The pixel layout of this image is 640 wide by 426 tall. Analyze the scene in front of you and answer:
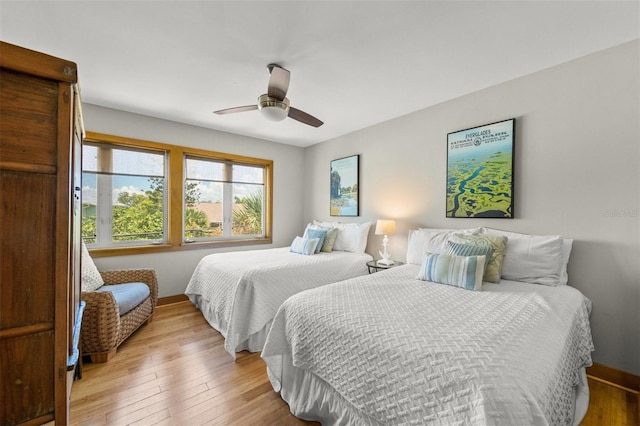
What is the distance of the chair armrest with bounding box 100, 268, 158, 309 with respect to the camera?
2.71 metres

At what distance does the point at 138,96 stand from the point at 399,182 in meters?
3.13

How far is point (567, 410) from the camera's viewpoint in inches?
46.8

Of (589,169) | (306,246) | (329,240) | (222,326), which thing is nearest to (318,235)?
(329,240)

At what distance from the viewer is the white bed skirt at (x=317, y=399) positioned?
132cm

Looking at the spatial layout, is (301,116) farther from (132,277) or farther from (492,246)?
(132,277)

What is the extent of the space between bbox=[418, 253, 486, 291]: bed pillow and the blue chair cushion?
8.58 feet

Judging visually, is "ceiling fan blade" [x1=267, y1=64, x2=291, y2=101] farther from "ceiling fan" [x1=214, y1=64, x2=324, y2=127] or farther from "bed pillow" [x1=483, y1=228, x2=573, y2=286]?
"bed pillow" [x1=483, y1=228, x2=573, y2=286]

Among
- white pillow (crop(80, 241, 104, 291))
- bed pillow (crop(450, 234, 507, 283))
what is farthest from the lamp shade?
white pillow (crop(80, 241, 104, 291))

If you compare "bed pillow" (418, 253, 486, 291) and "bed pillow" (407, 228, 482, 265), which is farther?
"bed pillow" (407, 228, 482, 265)

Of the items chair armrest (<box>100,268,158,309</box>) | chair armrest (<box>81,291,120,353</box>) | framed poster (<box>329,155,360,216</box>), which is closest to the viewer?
chair armrest (<box>81,291,120,353</box>)

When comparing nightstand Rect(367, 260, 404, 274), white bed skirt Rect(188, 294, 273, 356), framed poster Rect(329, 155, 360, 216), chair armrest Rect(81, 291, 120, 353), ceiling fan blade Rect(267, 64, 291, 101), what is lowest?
white bed skirt Rect(188, 294, 273, 356)

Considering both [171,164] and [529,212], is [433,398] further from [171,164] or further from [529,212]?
[171,164]

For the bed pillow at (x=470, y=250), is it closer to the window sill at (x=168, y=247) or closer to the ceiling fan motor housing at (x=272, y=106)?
the ceiling fan motor housing at (x=272, y=106)

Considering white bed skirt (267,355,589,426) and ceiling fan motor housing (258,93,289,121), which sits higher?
ceiling fan motor housing (258,93,289,121)
